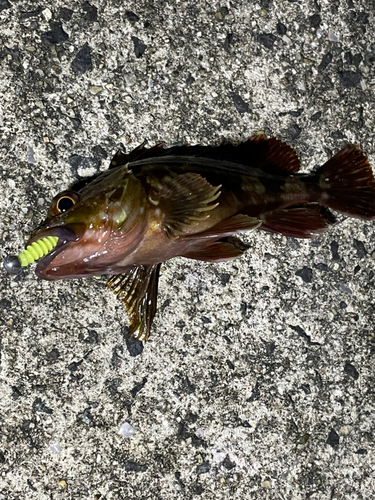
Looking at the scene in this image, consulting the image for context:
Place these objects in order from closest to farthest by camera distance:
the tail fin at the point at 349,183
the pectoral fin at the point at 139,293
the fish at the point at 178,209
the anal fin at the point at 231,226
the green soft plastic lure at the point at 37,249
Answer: the green soft plastic lure at the point at 37,249 → the fish at the point at 178,209 → the anal fin at the point at 231,226 → the pectoral fin at the point at 139,293 → the tail fin at the point at 349,183

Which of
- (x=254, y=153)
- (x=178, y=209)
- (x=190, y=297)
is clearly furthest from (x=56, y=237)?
(x=254, y=153)

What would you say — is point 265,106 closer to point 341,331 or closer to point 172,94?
point 172,94

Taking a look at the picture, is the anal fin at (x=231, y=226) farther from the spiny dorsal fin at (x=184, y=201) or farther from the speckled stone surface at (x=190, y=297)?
the speckled stone surface at (x=190, y=297)

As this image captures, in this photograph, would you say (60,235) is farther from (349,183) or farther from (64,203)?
(349,183)

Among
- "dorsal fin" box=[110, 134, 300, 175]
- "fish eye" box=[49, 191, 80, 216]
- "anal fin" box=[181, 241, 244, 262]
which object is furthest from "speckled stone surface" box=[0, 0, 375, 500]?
"fish eye" box=[49, 191, 80, 216]

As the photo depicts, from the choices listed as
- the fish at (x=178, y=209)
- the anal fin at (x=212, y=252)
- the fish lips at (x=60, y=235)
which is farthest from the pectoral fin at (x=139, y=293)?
the fish lips at (x=60, y=235)
